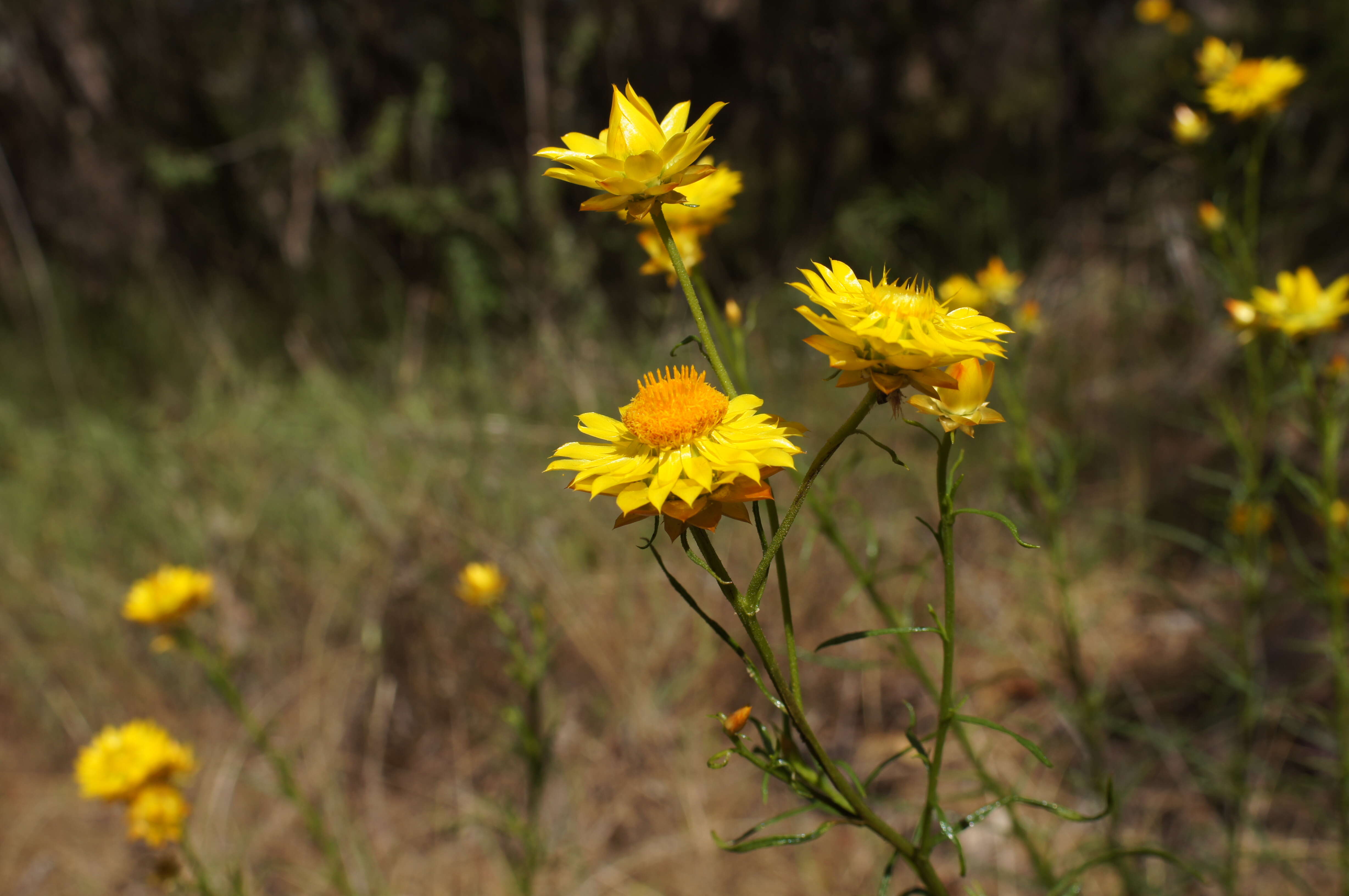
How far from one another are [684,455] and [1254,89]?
1.64 metres

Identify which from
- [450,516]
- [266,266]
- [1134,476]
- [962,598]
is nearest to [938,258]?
[1134,476]

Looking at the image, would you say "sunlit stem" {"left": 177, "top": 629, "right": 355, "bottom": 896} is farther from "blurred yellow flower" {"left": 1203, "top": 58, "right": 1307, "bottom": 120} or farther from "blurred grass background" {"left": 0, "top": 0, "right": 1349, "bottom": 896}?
"blurred yellow flower" {"left": 1203, "top": 58, "right": 1307, "bottom": 120}

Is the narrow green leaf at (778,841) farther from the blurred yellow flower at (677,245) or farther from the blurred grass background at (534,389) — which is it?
the blurred yellow flower at (677,245)

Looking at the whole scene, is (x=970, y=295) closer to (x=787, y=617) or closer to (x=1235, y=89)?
(x=1235, y=89)

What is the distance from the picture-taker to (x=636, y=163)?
656 millimetres

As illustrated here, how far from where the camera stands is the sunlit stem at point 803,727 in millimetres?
623

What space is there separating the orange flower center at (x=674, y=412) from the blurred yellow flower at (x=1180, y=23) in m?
4.78

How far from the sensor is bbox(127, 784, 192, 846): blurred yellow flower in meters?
1.43

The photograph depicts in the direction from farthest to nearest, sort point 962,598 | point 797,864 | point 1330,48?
point 1330,48
point 962,598
point 797,864

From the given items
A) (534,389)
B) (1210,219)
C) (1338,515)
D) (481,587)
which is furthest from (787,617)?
(534,389)

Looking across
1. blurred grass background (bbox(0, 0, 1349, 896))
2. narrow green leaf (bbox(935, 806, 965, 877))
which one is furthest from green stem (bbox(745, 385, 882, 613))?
blurred grass background (bbox(0, 0, 1349, 896))

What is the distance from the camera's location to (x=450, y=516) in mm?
2422

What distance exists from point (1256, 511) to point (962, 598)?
3.66 feet

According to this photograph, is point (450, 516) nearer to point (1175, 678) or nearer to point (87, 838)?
point (87, 838)
